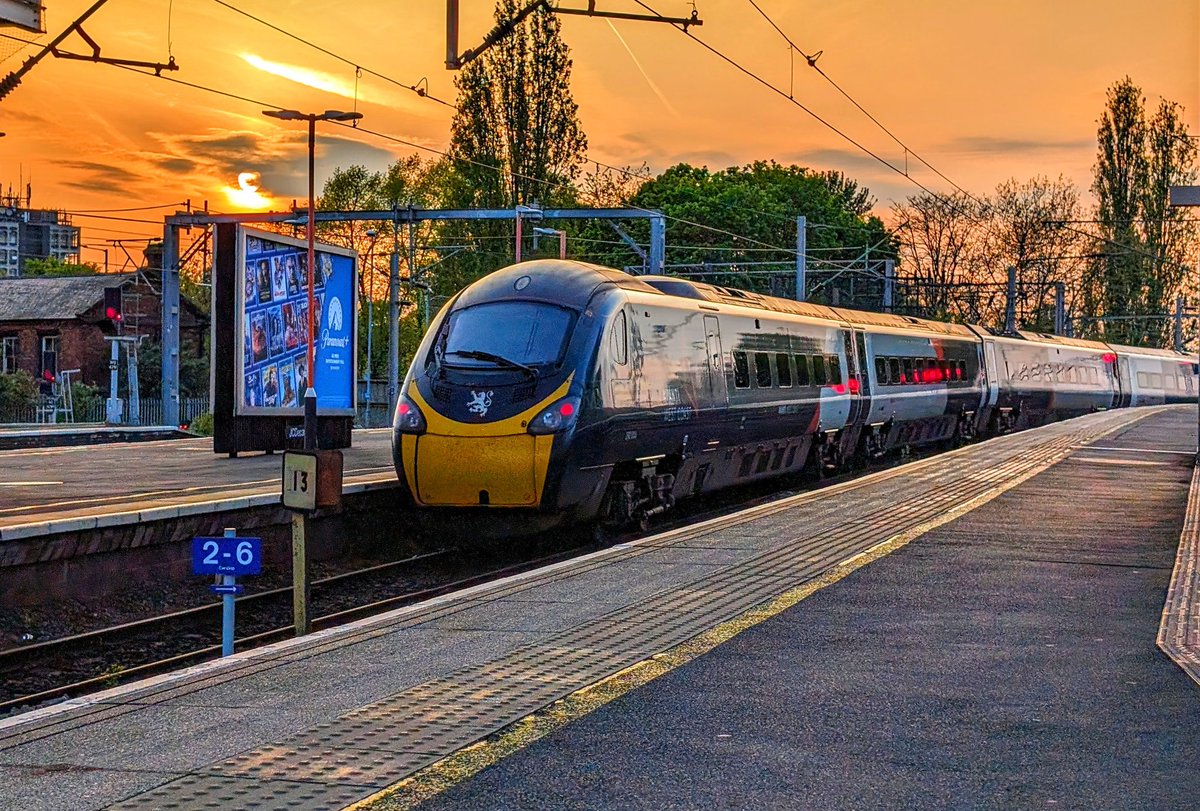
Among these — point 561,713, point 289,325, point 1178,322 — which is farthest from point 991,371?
point 1178,322

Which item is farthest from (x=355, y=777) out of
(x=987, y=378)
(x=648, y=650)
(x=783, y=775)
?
(x=987, y=378)

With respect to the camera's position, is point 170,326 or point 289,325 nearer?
point 289,325

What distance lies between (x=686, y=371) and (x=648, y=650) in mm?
10154

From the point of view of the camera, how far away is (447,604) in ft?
36.2

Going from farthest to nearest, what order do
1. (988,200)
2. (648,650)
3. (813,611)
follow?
(988,200) < (813,611) < (648,650)

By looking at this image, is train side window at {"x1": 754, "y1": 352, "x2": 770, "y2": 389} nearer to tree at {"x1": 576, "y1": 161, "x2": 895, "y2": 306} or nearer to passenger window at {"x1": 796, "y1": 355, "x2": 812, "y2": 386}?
passenger window at {"x1": 796, "y1": 355, "x2": 812, "y2": 386}

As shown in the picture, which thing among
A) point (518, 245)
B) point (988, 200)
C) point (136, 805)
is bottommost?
point (136, 805)

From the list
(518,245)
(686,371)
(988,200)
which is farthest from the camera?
(988,200)

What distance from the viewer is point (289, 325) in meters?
25.1

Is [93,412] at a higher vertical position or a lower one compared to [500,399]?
lower

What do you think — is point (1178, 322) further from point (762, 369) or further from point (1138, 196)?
point (762, 369)

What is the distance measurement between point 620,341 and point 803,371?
7.86 meters

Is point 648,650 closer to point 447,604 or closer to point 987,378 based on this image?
point 447,604

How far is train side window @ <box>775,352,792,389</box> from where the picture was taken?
23055 millimetres
